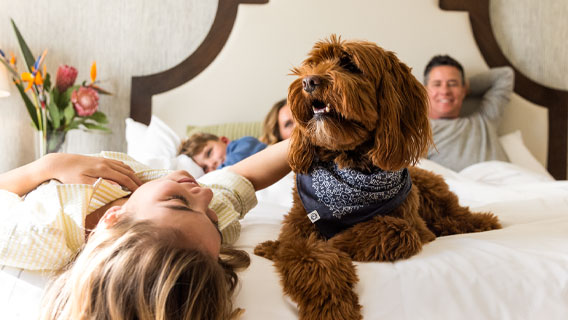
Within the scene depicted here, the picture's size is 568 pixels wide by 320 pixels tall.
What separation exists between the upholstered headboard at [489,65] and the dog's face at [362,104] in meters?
2.01

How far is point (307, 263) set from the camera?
88 centimetres

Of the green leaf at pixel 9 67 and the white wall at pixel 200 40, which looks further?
the white wall at pixel 200 40

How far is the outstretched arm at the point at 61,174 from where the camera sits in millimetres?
1074

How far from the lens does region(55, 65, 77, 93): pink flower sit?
2.61 metres

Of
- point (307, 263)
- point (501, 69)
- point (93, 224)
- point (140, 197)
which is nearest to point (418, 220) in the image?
point (307, 263)

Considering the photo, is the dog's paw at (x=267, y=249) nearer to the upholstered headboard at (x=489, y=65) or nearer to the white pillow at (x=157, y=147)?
the white pillow at (x=157, y=147)

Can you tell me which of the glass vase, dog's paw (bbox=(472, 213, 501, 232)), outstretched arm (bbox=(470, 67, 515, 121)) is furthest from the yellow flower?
outstretched arm (bbox=(470, 67, 515, 121))

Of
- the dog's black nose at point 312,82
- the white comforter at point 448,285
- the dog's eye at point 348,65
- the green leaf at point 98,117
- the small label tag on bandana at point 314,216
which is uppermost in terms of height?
the dog's eye at point 348,65

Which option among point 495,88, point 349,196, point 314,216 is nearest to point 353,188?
point 349,196

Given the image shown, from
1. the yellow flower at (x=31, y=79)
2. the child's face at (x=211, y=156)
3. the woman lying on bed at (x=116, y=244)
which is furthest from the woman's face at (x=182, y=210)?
the yellow flower at (x=31, y=79)

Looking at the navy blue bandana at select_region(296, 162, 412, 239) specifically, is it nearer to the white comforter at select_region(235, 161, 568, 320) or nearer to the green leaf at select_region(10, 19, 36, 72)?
the white comforter at select_region(235, 161, 568, 320)

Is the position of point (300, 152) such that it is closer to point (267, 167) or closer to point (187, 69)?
point (267, 167)

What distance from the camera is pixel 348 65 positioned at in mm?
993

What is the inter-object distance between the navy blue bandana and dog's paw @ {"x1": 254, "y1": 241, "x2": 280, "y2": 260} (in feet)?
0.39
